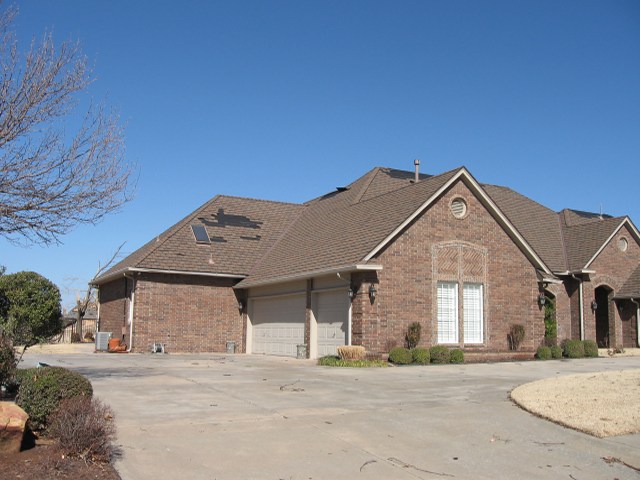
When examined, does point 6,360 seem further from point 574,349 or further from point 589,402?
point 574,349

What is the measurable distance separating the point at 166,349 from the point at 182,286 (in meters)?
2.61

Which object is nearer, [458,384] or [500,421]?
[500,421]

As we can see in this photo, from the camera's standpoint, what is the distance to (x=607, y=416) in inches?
376

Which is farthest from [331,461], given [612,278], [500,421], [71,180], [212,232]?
[612,278]

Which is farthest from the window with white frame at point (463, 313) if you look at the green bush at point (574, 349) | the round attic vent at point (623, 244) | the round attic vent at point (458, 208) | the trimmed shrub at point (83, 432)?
the trimmed shrub at point (83, 432)

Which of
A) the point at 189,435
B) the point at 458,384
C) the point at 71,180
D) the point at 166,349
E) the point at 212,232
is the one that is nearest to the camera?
the point at 189,435

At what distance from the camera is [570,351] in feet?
79.0

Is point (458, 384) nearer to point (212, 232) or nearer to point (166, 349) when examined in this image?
point (166, 349)

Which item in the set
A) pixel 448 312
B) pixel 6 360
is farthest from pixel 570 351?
pixel 6 360

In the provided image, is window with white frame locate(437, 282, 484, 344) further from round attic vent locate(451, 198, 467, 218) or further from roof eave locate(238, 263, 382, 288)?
roof eave locate(238, 263, 382, 288)

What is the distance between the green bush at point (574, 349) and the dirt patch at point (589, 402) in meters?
10.6

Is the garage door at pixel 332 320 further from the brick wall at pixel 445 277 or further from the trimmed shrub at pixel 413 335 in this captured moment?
the trimmed shrub at pixel 413 335

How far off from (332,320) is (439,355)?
153 inches

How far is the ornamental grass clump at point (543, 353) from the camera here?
23297mm
